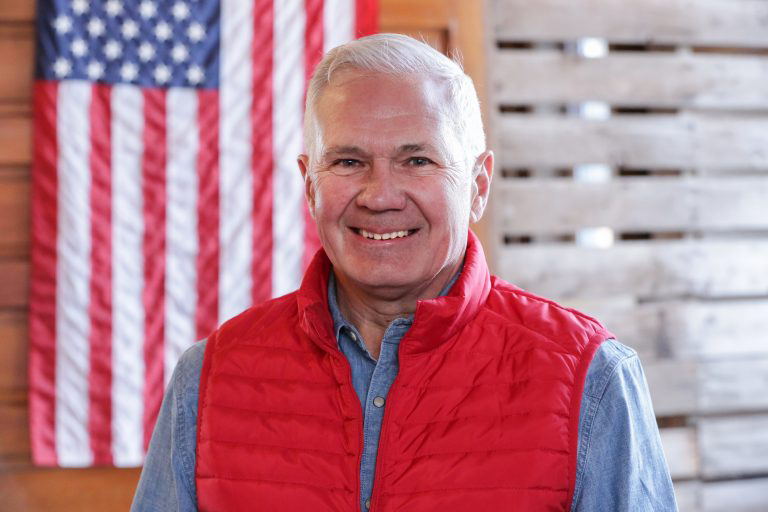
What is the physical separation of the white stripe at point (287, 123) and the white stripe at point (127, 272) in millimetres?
394

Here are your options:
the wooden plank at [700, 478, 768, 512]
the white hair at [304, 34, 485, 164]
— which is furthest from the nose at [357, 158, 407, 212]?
the wooden plank at [700, 478, 768, 512]

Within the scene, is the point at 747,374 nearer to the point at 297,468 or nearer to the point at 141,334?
the point at 141,334

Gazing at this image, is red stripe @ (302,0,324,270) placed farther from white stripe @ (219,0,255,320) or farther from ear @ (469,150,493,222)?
ear @ (469,150,493,222)

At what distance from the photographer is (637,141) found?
3070mm

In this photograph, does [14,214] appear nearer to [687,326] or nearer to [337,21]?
[337,21]

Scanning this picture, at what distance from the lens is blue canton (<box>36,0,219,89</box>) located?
256 centimetres

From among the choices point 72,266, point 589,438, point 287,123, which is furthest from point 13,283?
point 589,438

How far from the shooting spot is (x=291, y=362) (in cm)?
131

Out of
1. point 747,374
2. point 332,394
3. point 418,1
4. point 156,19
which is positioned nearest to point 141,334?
point 156,19

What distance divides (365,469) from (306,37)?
178 cm

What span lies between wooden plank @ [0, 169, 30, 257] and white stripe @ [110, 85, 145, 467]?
0.26m

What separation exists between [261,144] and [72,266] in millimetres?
654

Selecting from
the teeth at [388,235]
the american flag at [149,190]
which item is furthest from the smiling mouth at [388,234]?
the american flag at [149,190]

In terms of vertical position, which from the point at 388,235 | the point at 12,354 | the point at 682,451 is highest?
the point at 388,235
